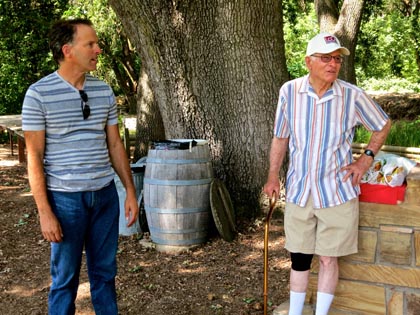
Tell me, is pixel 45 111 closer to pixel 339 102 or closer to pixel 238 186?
pixel 339 102

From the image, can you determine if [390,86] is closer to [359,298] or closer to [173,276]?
[173,276]

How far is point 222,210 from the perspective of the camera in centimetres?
556

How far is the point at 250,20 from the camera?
592cm

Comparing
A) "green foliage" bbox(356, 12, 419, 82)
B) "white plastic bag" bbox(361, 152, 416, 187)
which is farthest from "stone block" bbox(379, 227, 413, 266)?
"green foliage" bbox(356, 12, 419, 82)

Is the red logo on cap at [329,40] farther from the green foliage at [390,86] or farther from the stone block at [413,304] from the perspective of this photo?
the green foliage at [390,86]

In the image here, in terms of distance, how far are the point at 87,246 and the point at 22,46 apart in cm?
1533

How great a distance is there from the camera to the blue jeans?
307 cm

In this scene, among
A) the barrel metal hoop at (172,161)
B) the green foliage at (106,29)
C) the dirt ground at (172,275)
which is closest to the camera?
the dirt ground at (172,275)

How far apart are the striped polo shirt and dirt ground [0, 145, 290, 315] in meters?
1.41

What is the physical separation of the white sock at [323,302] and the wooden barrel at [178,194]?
2.20 metres

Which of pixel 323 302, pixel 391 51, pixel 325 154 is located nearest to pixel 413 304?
pixel 323 302

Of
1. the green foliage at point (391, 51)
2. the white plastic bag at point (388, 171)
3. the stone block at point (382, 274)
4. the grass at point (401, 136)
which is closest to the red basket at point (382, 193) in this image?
the white plastic bag at point (388, 171)

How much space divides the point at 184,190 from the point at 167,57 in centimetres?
147

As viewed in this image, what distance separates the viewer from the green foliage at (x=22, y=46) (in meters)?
15.9
